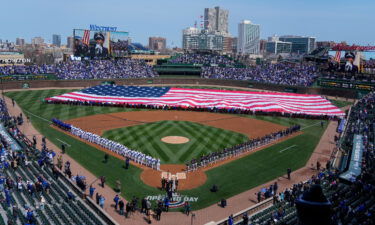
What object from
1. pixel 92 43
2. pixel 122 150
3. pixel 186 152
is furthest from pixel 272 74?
pixel 122 150

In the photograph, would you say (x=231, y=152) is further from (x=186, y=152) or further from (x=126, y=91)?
(x=126, y=91)

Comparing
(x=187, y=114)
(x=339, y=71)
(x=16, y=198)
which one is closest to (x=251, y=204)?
(x=16, y=198)

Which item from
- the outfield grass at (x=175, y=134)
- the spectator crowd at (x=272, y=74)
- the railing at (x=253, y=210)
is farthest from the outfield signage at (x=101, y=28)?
the railing at (x=253, y=210)

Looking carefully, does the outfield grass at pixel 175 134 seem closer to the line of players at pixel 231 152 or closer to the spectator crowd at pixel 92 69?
the line of players at pixel 231 152

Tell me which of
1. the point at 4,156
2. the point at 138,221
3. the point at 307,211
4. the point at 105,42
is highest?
the point at 105,42

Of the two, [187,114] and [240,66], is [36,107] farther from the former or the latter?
[240,66]

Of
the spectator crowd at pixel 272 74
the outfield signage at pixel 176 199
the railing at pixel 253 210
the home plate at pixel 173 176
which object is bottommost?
the outfield signage at pixel 176 199
